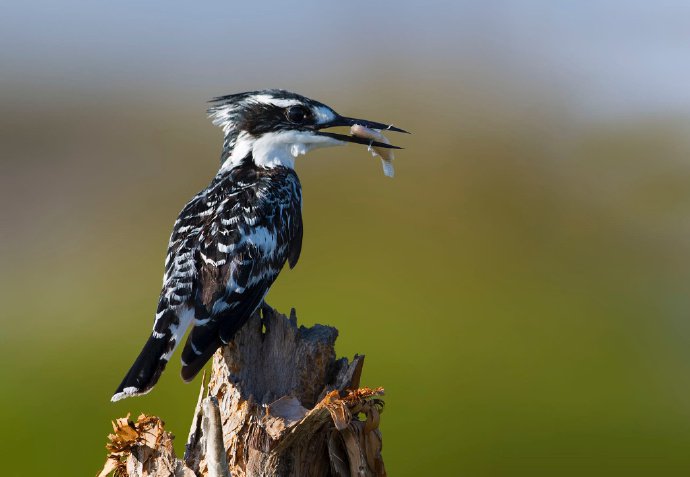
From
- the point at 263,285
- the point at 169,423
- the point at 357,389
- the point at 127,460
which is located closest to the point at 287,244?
the point at 263,285

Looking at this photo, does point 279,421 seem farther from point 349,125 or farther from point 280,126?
point 349,125

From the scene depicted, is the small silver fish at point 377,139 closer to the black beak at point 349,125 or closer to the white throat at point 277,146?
the black beak at point 349,125

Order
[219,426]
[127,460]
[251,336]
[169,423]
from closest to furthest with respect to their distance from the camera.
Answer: [219,426] < [127,460] < [251,336] < [169,423]

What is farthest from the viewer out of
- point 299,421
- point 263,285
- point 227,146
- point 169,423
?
point 169,423

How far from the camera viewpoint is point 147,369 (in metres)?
4.78

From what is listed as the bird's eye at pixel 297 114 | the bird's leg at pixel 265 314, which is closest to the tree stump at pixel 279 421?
the bird's leg at pixel 265 314

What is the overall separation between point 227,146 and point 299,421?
2872 millimetres

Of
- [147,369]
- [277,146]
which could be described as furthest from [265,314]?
[277,146]

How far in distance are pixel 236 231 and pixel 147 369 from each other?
124 cm

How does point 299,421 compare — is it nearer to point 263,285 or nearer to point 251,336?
point 251,336

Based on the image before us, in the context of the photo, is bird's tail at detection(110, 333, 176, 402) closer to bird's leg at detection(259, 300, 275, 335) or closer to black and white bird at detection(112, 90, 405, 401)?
black and white bird at detection(112, 90, 405, 401)

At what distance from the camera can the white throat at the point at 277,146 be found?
6.25 metres

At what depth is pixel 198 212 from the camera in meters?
5.81

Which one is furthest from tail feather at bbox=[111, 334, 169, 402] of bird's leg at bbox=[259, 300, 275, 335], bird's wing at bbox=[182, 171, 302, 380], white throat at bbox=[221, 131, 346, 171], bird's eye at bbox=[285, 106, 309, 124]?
bird's eye at bbox=[285, 106, 309, 124]
